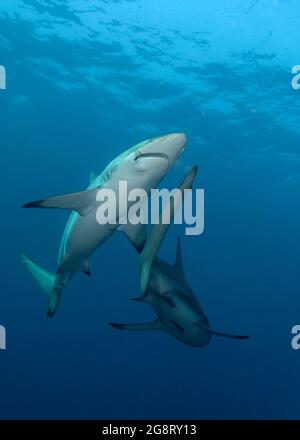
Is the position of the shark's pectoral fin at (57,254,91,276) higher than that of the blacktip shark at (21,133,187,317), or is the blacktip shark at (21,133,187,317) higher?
the blacktip shark at (21,133,187,317)

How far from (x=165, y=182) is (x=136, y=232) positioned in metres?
33.5

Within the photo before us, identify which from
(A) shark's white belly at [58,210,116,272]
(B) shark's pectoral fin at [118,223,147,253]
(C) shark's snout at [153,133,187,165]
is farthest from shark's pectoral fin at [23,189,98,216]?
(C) shark's snout at [153,133,187,165]

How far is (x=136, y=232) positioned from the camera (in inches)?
264

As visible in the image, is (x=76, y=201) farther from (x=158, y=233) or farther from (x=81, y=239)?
(x=158, y=233)

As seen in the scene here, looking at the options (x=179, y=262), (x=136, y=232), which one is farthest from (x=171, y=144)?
(x=179, y=262)

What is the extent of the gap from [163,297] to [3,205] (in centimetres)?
4626

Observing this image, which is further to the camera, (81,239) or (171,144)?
(81,239)

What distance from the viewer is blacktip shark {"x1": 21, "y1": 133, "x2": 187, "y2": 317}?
5.18 m

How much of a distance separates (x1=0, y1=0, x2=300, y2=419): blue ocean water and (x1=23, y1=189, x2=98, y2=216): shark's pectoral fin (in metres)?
13.4

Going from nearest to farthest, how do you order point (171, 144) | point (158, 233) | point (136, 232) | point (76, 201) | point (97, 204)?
point (171, 144) → point (158, 233) → point (76, 201) → point (97, 204) → point (136, 232)

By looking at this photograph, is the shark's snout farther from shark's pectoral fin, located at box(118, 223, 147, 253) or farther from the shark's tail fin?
the shark's tail fin

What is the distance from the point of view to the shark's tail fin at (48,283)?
788cm

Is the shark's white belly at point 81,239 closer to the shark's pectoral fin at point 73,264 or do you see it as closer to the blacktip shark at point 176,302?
the shark's pectoral fin at point 73,264

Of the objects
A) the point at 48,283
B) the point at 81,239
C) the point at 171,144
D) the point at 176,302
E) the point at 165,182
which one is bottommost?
the point at 176,302
